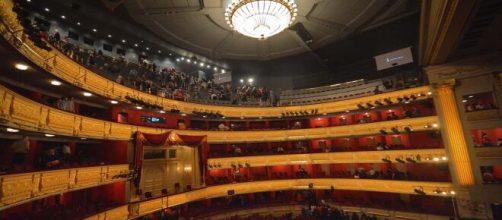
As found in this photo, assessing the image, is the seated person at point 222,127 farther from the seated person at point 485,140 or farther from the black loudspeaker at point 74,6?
the seated person at point 485,140

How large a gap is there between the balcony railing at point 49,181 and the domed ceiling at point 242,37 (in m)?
9.11

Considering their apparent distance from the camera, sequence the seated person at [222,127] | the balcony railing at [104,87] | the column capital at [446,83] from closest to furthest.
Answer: the balcony railing at [104,87] < the column capital at [446,83] < the seated person at [222,127]

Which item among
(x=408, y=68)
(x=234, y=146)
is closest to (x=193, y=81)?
(x=234, y=146)

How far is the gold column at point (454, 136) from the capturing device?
47.3 feet

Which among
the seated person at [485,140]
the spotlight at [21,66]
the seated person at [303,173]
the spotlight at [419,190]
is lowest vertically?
the spotlight at [419,190]

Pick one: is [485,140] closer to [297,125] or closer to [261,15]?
[297,125]

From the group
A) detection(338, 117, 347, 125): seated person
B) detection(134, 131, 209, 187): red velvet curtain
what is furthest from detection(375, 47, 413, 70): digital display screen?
detection(134, 131, 209, 187): red velvet curtain

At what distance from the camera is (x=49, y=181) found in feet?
28.4

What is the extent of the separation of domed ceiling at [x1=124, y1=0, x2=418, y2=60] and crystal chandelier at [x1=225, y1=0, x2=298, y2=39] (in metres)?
4.55

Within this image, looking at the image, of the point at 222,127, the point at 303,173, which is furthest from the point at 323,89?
the point at 222,127

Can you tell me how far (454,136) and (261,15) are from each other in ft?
43.0

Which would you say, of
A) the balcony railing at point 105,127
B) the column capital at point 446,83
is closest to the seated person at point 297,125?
the balcony railing at point 105,127

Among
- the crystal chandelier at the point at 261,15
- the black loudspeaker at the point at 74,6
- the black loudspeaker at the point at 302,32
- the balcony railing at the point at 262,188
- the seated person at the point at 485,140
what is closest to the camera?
the crystal chandelier at the point at 261,15

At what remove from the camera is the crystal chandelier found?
34.2ft
